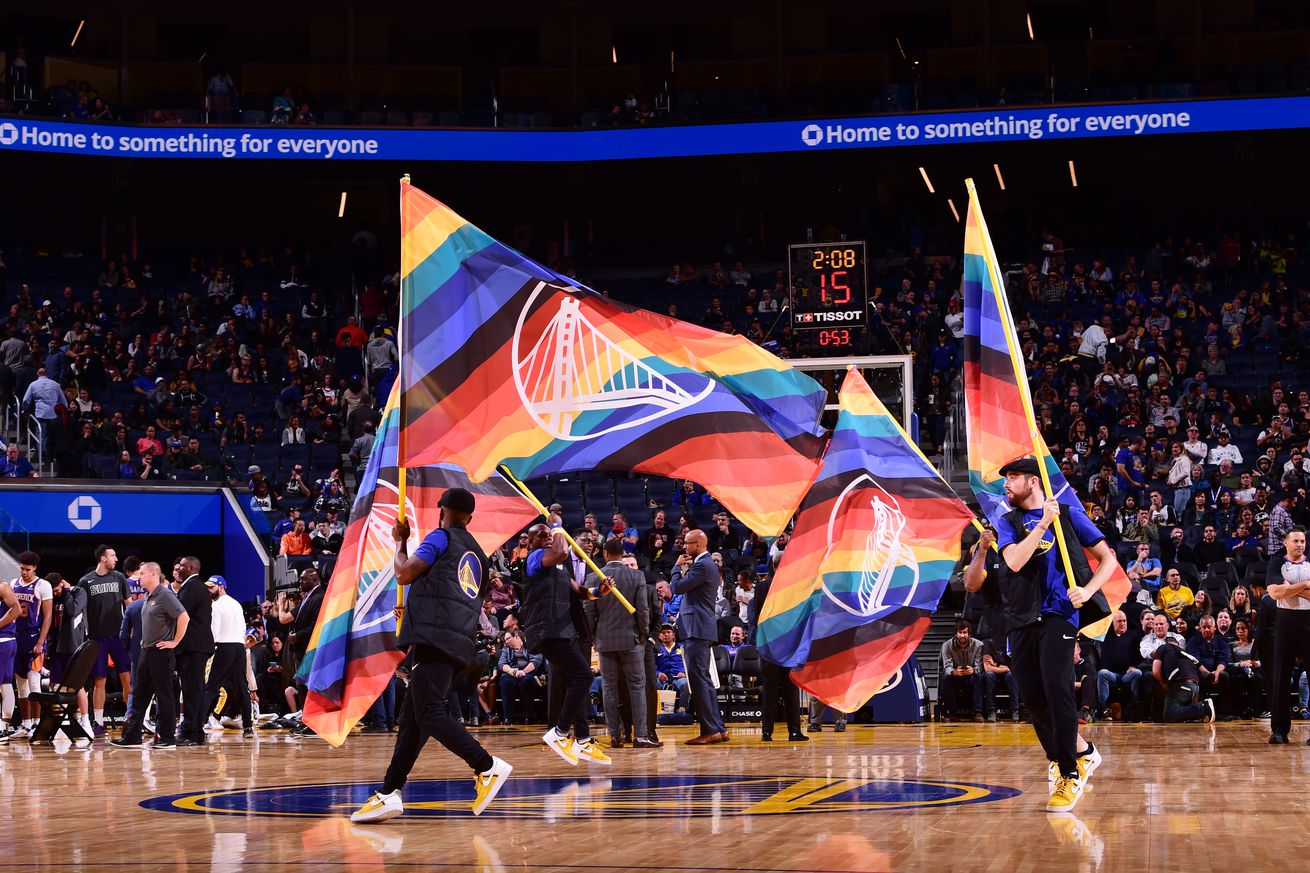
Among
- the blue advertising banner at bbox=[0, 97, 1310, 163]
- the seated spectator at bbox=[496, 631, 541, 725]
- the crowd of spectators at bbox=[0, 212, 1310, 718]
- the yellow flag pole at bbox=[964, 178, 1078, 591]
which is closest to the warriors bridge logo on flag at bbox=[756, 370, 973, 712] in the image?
the yellow flag pole at bbox=[964, 178, 1078, 591]

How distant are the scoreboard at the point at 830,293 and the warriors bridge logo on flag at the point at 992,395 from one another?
13908 mm

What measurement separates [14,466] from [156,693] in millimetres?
12162

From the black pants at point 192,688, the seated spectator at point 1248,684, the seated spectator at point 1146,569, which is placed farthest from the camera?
the seated spectator at point 1146,569

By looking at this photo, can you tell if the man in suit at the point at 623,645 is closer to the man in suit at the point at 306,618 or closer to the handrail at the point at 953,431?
the man in suit at the point at 306,618

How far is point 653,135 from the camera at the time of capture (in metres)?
35.2

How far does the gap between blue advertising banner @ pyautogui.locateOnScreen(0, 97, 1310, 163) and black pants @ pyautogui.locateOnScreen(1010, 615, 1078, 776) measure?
25.7m

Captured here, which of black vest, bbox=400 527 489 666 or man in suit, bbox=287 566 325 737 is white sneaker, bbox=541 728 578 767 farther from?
man in suit, bbox=287 566 325 737

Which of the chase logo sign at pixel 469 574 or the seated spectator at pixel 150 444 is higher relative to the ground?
the seated spectator at pixel 150 444

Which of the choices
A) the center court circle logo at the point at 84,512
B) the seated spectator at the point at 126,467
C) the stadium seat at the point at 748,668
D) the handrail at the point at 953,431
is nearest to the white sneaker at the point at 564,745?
the stadium seat at the point at 748,668

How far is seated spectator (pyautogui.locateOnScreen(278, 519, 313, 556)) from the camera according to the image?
2569 centimetres

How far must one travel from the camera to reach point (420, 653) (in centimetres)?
885

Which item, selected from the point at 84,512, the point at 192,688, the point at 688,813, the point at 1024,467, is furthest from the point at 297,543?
the point at 1024,467

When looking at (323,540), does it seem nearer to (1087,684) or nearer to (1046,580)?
(1087,684)

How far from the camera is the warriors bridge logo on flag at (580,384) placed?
10742 mm
